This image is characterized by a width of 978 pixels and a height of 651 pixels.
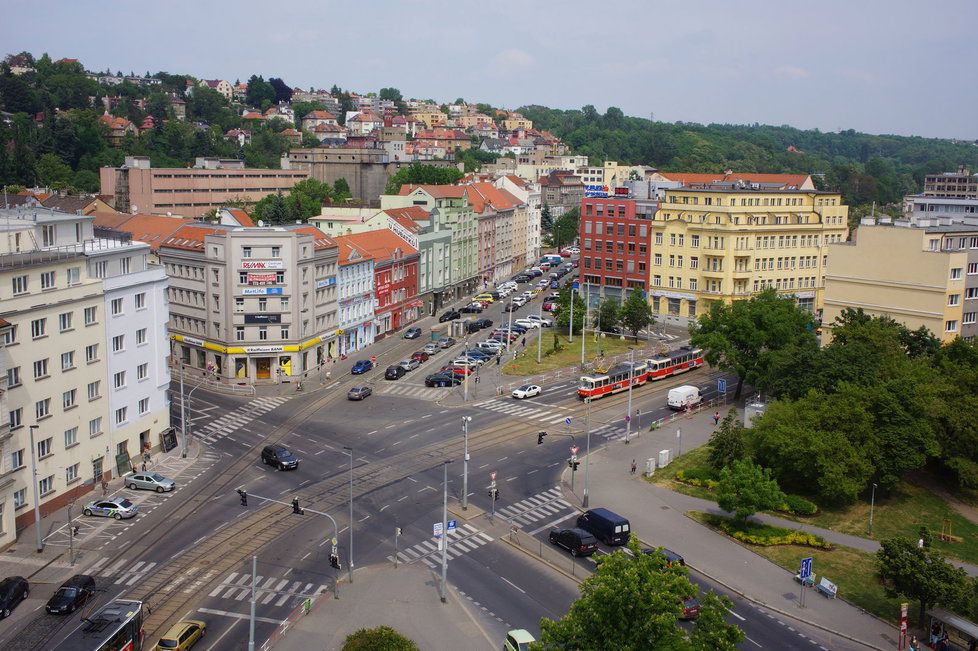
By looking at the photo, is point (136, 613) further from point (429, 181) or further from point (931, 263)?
point (429, 181)

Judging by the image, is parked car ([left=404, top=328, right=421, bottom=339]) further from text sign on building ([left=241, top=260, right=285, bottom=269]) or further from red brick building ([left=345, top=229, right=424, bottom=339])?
text sign on building ([left=241, top=260, right=285, bottom=269])

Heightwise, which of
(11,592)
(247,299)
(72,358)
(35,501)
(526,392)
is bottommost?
(11,592)

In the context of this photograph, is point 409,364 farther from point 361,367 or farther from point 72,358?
point 72,358

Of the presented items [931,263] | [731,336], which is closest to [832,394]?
[731,336]

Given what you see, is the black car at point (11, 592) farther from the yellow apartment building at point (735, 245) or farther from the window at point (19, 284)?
the yellow apartment building at point (735, 245)

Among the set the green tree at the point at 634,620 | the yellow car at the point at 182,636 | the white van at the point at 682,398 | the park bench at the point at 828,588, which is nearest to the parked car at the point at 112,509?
the yellow car at the point at 182,636

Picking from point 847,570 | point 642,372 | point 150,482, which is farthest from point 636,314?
point 150,482
